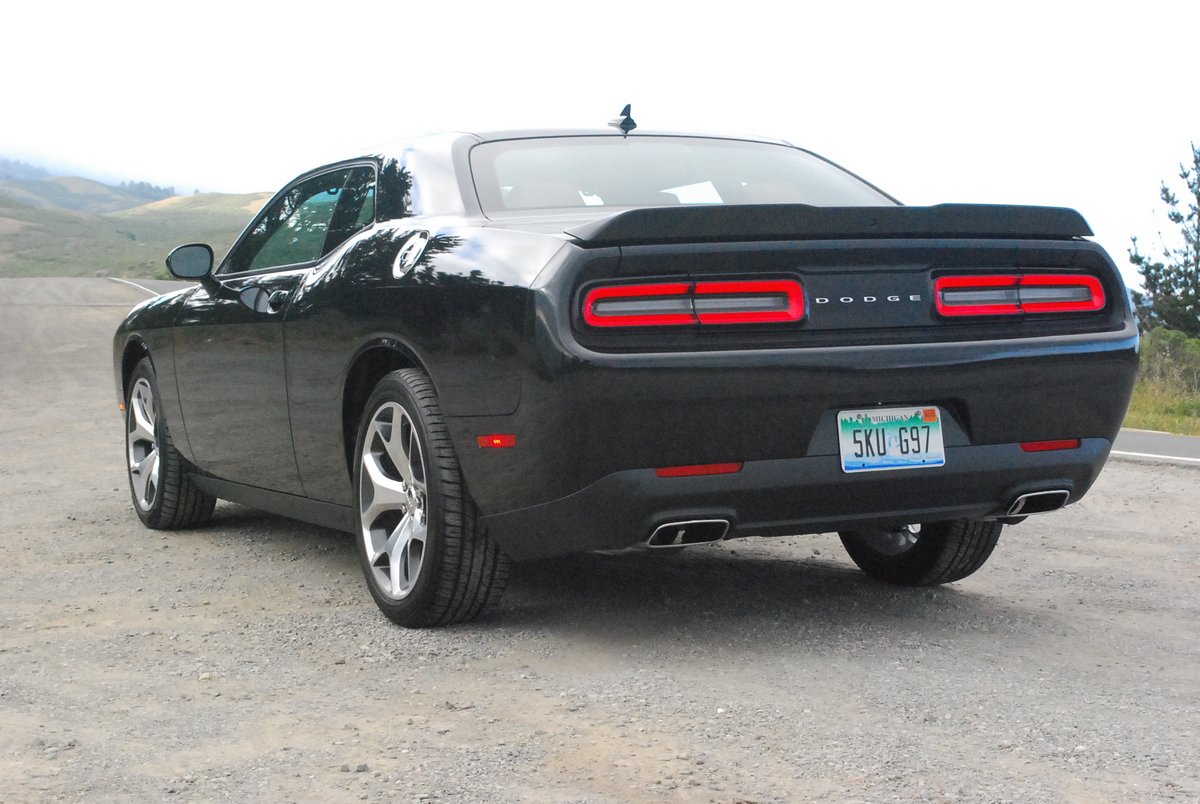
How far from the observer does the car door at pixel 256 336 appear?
5.46 meters

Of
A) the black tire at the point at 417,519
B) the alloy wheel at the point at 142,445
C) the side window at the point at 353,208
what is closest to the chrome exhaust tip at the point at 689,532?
the black tire at the point at 417,519

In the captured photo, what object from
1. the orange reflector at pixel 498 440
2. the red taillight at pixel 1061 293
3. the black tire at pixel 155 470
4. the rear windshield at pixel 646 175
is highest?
the rear windshield at pixel 646 175

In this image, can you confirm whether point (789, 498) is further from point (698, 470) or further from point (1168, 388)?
point (1168, 388)

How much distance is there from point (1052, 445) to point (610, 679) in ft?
4.81

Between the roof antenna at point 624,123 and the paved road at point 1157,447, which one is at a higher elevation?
the roof antenna at point 624,123

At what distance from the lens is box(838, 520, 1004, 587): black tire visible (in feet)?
17.2

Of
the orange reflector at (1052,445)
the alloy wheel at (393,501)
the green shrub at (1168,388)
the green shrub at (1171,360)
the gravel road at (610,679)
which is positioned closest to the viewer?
the gravel road at (610,679)

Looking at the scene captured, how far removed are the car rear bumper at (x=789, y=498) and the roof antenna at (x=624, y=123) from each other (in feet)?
5.58

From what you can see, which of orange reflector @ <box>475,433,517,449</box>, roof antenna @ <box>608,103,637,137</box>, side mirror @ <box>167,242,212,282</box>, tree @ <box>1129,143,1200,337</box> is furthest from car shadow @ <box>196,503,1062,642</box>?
tree @ <box>1129,143,1200,337</box>

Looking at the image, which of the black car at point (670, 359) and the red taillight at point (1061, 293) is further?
the red taillight at point (1061, 293)

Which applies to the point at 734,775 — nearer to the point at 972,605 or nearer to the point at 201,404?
the point at 972,605

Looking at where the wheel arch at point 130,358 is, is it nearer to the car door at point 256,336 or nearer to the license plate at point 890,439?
the car door at point 256,336

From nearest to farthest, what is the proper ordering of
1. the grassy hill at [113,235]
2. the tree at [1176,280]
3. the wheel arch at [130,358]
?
the wheel arch at [130,358] → the tree at [1176,280] → the grassy hill at [113,235]

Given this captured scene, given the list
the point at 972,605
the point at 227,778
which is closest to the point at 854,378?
the point at 972,605
